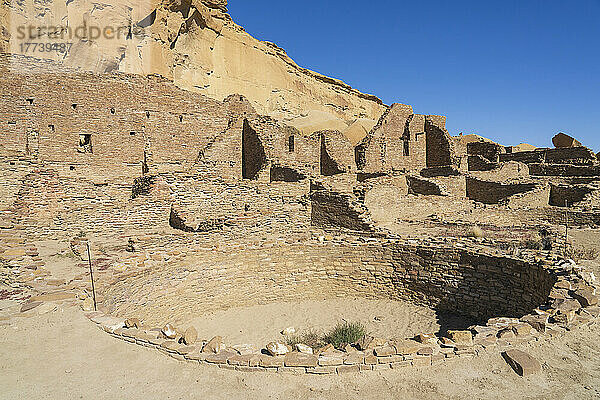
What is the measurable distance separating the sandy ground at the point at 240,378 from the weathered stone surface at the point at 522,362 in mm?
62

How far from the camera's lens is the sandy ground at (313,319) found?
657cm

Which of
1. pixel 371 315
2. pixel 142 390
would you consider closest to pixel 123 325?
pixel 142 390

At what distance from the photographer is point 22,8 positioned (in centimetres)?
1761

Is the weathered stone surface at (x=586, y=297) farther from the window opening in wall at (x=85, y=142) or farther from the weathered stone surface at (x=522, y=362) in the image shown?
the window opening in wall at (x=85, y=142)

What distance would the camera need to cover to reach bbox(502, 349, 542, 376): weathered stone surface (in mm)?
3609

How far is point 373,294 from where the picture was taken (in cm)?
793

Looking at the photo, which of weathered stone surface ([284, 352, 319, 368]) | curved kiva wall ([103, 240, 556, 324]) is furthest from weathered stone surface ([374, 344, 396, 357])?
curved kiva wall ([103, 240, 556, 324])

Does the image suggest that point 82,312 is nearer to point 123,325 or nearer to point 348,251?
point 123,325

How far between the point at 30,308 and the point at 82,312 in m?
0.65

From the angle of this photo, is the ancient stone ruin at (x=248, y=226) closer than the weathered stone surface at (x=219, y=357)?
No

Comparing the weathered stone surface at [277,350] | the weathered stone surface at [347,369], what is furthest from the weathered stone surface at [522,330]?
Result: the weathered stone surface at [277,350]

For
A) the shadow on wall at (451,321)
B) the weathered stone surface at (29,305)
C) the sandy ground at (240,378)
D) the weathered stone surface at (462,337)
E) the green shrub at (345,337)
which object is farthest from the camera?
the shadow on wall at (451,321)

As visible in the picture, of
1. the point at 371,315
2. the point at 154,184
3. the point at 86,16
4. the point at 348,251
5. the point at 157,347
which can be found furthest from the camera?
the point at 86,16

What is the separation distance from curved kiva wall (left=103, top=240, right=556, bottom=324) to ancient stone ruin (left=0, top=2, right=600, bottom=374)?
0.03 m
